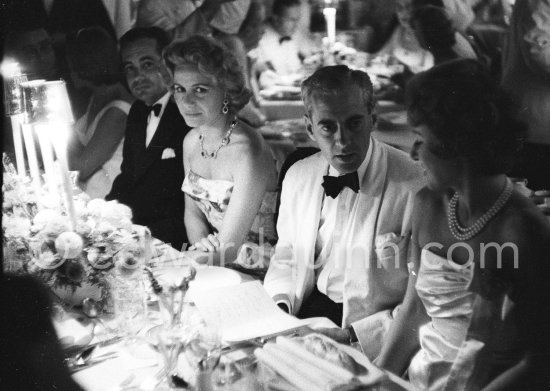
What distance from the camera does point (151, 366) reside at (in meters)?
1.88

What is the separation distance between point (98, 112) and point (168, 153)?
323mm

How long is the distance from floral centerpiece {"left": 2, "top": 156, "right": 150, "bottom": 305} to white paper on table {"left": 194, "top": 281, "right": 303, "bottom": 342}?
31 centimetres

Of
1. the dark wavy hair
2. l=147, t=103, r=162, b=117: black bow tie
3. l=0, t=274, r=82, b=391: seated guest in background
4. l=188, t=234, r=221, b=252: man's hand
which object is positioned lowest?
l=0, t=274, r=82, b=391: seated guest in background

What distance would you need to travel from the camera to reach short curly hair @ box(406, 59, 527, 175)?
5.41 ft

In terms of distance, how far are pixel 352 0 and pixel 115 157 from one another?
1.12 m

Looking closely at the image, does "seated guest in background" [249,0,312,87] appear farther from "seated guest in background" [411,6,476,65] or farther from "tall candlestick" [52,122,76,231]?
"tall candlestick" [52,122,76,231]

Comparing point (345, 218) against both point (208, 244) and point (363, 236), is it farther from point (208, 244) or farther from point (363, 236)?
point (208, 244)

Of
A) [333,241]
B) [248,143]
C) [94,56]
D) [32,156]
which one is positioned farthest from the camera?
[32,156]

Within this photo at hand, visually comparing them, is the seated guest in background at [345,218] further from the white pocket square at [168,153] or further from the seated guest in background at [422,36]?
the white pocket square at [168,153]

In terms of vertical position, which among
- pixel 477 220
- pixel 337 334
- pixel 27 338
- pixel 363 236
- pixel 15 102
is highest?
pixel 15 102

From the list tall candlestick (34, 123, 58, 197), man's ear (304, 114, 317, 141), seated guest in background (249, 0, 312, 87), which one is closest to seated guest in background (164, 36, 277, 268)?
seated guest in background (249, 0, 312, 87)

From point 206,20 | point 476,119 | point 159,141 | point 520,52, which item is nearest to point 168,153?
point 159,141

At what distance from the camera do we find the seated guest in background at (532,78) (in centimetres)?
166

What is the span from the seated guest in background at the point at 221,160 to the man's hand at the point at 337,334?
0.36 meters
